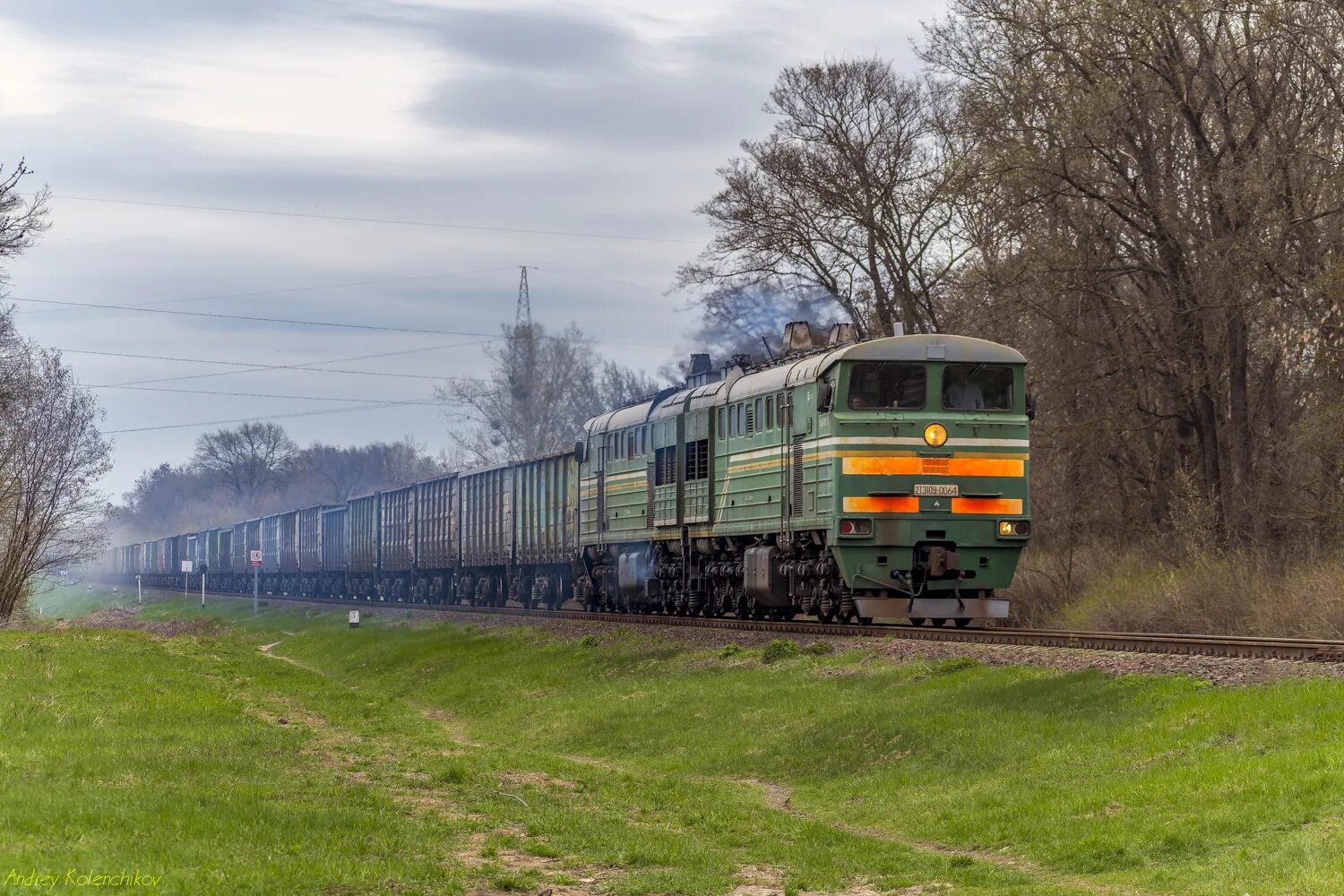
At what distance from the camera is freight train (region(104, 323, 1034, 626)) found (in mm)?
24047

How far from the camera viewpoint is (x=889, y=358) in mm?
24391

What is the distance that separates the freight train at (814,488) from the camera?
78.9ft

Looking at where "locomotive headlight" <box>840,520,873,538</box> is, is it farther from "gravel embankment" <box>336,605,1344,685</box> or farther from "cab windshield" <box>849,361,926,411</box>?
"cab windshield" <box>849,361,926,411</box>

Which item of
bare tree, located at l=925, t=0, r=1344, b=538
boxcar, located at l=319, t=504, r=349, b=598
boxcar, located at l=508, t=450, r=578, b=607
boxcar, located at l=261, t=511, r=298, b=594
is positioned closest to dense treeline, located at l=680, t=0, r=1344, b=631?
bare tree, located at l=925, t=0, r=1344, b=538

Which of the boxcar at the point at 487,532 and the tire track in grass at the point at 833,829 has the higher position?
the boxcar at the point at 487,532

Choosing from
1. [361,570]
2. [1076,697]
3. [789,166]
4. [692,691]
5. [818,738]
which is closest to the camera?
[1076,697]

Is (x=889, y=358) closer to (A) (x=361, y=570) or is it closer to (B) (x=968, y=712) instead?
(B) (x=968, y=712)

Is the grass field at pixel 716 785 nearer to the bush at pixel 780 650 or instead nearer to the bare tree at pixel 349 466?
the bush at pixel 780 650

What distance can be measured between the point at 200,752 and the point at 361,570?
5220 cm

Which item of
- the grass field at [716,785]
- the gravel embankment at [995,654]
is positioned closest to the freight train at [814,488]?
the gravel embankment at [995,654]

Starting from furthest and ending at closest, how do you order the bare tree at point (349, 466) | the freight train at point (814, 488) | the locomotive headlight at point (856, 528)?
the bare tree at point (349, 466) < the freight train at point (814, 488) < the locomotive headlight at point (856, 528)

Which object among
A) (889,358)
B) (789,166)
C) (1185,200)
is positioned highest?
(789,166)

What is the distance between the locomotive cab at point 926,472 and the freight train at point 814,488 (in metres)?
0.03

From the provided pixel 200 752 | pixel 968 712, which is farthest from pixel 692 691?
pixel 200 752
